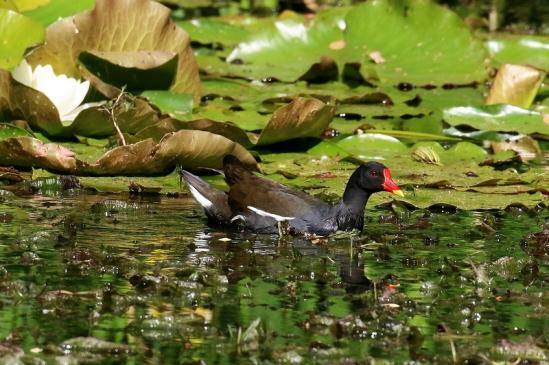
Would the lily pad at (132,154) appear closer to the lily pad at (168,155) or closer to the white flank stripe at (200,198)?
the lily pad at (168,155)

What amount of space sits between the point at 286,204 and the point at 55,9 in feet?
9.96

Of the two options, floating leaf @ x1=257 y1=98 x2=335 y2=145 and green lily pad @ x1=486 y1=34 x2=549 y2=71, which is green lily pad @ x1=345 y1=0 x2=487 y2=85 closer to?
green lily pad @ x1=486 y1=34 x2=549 y2=71

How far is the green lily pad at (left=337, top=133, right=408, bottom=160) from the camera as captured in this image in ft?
29.4

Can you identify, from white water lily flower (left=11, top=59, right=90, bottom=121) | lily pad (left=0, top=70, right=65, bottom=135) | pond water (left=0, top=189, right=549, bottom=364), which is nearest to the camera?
→ pond water (left=0, top=189, right=549, bottom=364)

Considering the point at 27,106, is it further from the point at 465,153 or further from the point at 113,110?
the point at 465,153

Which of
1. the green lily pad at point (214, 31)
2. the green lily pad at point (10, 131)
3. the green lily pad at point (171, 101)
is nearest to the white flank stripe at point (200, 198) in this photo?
the green lily pad at point (10, 131)

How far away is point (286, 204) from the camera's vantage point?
7520mm

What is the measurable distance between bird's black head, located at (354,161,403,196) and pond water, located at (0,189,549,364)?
0.60 feet

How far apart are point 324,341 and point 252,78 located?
572cm

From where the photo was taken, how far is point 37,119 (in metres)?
8.31

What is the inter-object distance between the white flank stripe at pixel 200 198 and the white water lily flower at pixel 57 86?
4.38 feet

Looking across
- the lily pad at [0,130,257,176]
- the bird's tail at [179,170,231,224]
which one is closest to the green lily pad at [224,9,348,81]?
the lily pad at [0,130,257,176]

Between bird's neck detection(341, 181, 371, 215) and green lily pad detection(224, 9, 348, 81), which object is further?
green lily pad detection(224, 9, 348, 81)

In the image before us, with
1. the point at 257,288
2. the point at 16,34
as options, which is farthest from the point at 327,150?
the point at 257,288
